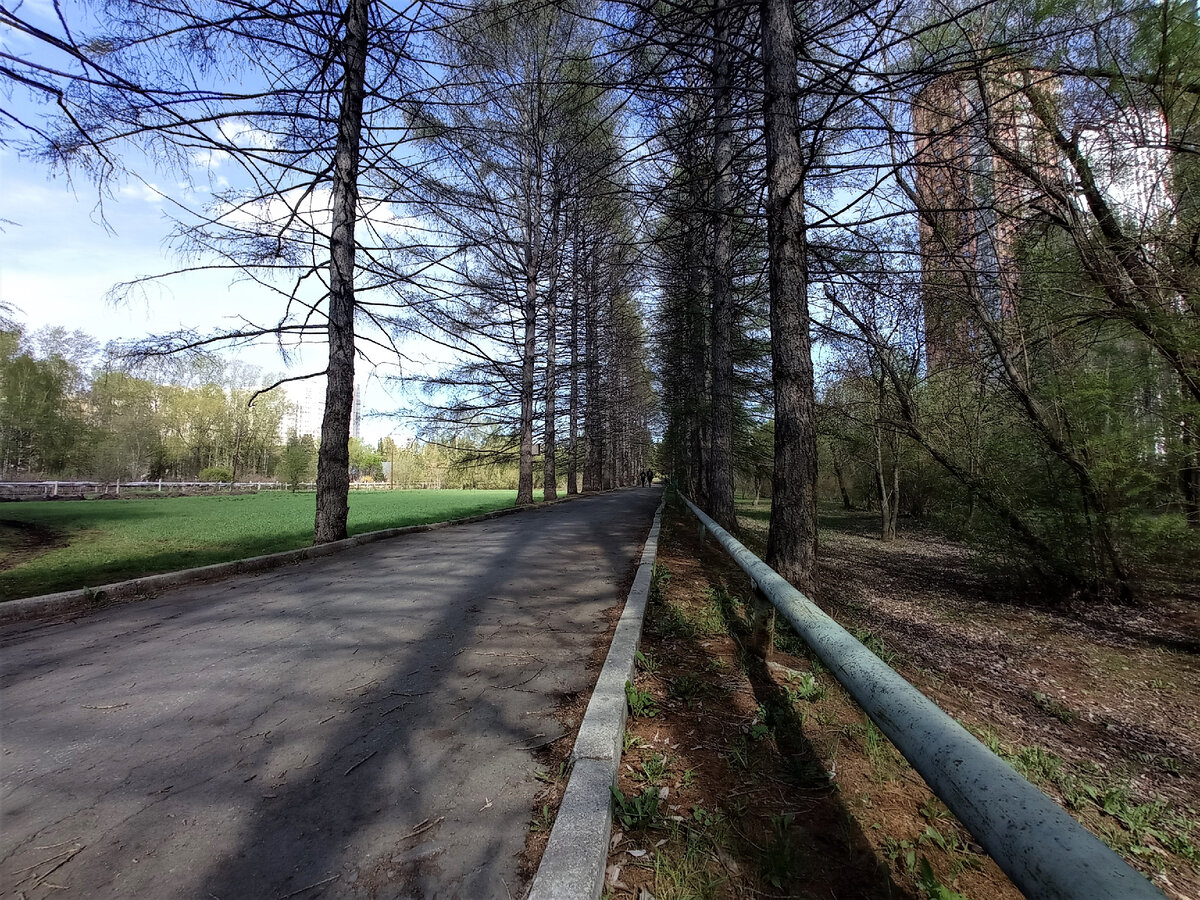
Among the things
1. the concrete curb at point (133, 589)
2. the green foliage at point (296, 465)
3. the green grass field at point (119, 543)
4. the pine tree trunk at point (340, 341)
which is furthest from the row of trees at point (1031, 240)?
the green foliage at point (296, 465)

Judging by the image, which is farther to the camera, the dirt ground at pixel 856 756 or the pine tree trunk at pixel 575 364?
the pine tree trunk at pixel 575 364

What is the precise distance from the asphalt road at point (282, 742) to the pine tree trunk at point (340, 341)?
2.97 metres

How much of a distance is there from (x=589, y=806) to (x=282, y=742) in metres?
1.54

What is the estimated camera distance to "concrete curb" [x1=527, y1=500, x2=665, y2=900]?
4.87ft

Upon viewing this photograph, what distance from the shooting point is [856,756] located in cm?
237

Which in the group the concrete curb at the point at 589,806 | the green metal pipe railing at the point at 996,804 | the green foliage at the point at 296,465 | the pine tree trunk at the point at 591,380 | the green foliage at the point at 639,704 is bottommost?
the green foliage at the point at 639,704

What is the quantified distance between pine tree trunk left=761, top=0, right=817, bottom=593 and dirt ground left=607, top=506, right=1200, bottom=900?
0.66 meters

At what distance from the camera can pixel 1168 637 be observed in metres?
5.96

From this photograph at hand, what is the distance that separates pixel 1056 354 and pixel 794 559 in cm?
535

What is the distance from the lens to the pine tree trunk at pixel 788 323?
14.3 ft

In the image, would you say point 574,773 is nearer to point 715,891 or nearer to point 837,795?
point 715,891

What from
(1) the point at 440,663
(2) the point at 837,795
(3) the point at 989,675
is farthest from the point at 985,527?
(1) the point at 440,663

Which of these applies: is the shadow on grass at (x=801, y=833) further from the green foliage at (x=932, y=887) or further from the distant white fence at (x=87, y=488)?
the distant white fence at (x=87, y=488)

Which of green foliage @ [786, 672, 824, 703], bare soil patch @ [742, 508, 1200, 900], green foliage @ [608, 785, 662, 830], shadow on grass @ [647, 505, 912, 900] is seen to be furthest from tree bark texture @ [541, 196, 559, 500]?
green foliage @ [608, 785, 662, 830]
